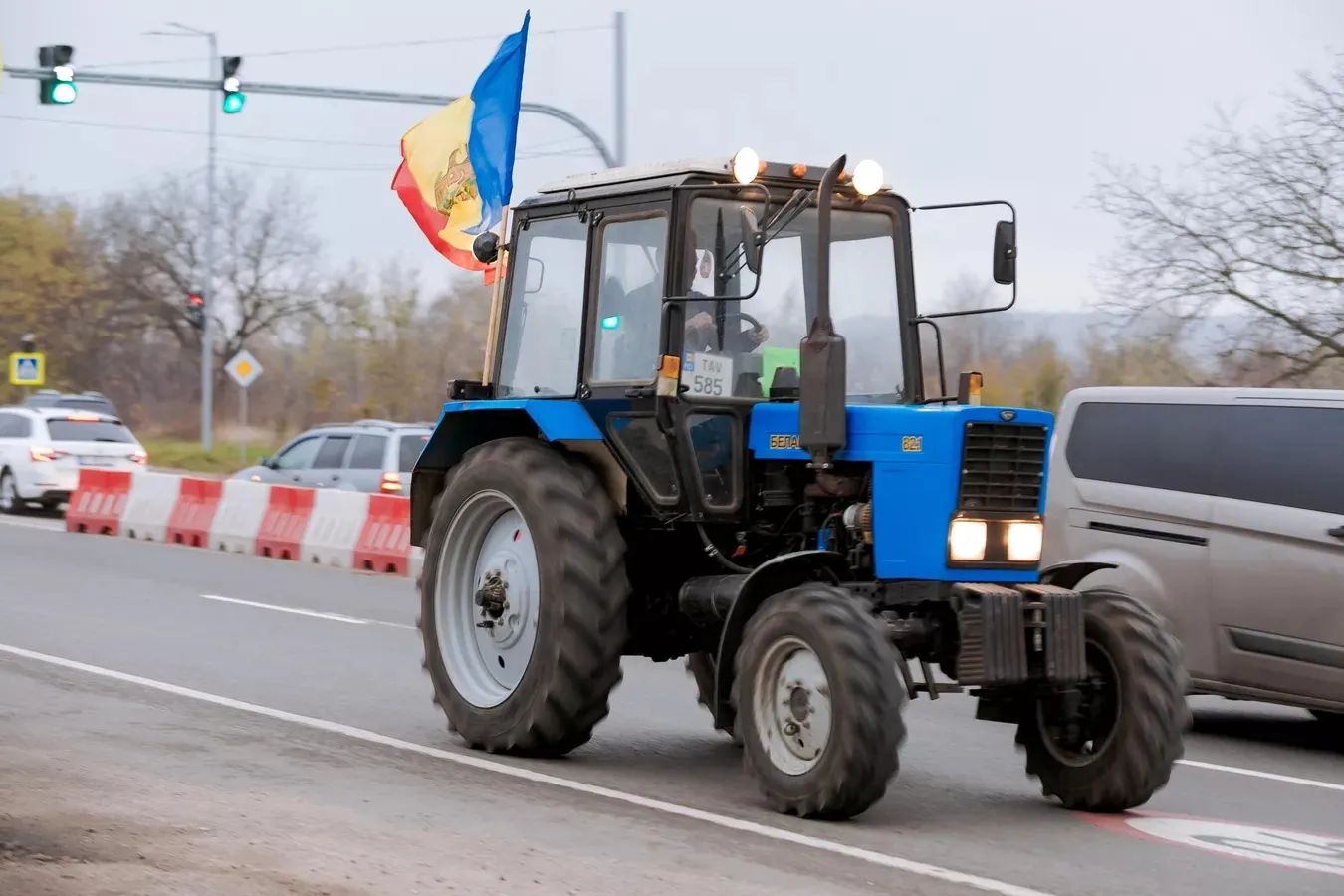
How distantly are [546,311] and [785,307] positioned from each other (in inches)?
52.3

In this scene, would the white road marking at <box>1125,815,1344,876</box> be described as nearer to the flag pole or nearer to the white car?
the flag pole

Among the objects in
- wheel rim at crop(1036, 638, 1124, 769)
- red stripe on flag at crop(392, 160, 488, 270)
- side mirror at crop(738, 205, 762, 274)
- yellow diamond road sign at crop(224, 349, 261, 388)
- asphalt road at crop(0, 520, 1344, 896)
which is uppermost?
yellow diamond road sign at crop(224, 349, 261, 388)

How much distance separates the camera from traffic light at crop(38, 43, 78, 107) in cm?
2505

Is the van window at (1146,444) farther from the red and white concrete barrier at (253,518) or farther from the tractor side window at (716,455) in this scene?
the red and white concrete barrier at (253,518)

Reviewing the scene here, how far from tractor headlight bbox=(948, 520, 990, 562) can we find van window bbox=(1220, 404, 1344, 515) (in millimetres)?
3249

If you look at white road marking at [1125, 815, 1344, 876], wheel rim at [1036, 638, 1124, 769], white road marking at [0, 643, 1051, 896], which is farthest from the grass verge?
white road marking at [1125, 815, 1344, 876]

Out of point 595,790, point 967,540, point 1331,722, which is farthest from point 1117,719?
point 1331,722

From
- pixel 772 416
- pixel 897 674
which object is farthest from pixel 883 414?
pixel 897 674

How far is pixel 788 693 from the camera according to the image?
7.40 meters

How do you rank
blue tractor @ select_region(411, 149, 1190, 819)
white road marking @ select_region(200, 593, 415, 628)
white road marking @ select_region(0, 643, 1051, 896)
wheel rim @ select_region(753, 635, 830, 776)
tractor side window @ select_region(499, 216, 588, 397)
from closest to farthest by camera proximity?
white road marking @ select_region(0, 643, 1051, 896) < wheel rim @ select_region(753, 635, 830, 776) < blue tractor @ select_region(411, 149, 1190, 819) < tractor side window @ select_region(499, 216, 588, 397) < white road marking @ select_region(200, 593, 415, 628)

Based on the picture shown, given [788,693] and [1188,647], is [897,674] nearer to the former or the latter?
[788,693]

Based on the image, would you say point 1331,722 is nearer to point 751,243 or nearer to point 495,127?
point 751,243

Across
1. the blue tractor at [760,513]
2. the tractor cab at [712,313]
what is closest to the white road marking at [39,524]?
the blue tractor at [760,513]

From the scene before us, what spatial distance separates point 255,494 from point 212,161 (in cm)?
2984
